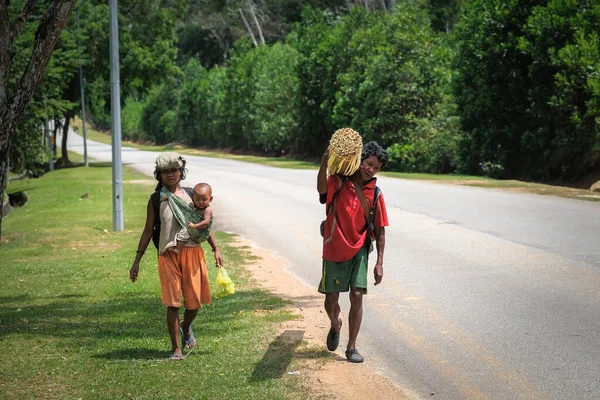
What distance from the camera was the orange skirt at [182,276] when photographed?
7.29 m

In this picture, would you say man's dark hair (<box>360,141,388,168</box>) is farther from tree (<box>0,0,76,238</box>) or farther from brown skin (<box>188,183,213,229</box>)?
tree (<box>0,0,76,238</box>)

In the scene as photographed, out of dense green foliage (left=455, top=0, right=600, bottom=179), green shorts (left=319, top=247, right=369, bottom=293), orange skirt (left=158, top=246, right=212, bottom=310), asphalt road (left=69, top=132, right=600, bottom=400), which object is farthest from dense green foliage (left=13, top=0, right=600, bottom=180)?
green shorts (left=319, top=247, right=369, bottom=293)

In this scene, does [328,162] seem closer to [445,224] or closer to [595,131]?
[445,224]

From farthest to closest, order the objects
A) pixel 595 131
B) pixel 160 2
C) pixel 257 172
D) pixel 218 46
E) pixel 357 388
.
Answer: pixel 218 46, pixel 160 2, pixel 257 172, pixel 595 131, pixel 357 388

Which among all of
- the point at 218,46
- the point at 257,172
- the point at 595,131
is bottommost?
the point at 257,172

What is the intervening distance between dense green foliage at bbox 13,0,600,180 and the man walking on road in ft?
44.4

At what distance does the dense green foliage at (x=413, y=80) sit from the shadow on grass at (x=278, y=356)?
1295cm

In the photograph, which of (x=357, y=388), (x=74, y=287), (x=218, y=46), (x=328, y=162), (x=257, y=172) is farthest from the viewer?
(x=218, y=46)

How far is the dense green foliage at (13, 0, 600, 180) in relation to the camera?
93.9ft

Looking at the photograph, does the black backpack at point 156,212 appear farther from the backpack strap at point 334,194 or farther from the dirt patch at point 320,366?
the dirt patch at point 320,366

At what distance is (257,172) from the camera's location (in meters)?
37.5

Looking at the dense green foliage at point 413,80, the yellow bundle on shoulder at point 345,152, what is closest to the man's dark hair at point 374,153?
the yellow bundle on shoulder at point 345,152

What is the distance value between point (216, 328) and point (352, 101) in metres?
36.0

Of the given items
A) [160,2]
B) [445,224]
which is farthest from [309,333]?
[160,2]
